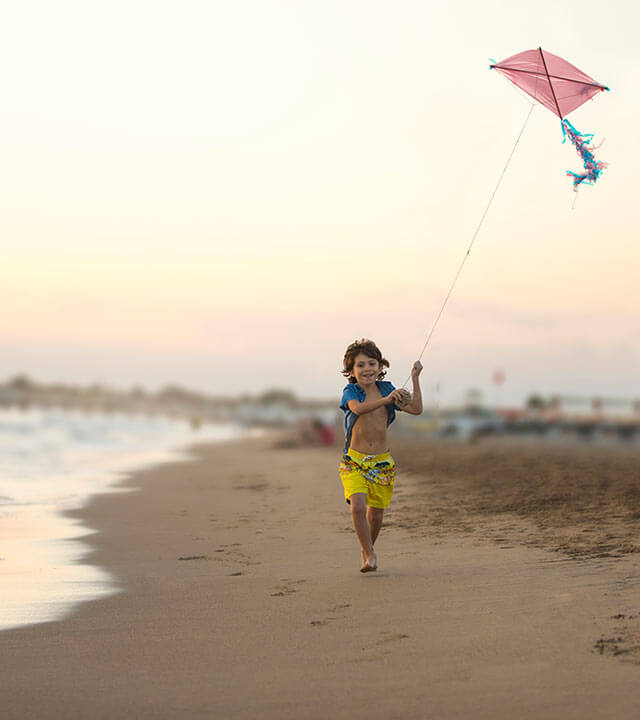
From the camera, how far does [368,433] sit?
6.30 meters

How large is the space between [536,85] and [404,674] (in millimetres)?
4787

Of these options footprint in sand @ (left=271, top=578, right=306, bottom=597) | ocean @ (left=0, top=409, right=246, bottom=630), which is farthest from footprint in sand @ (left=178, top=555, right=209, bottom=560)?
footprint in sand @ (left=271, top=578, right=306, bottom=597)

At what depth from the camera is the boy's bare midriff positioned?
20.7ft

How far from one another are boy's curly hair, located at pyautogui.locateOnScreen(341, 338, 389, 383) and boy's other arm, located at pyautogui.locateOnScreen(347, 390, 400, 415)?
0.85 ft

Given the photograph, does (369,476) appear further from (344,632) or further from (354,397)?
(344,632)

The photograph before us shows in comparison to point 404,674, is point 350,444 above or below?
above

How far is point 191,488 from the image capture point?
14070mm

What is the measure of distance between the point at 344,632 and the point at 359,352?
86.8 inches

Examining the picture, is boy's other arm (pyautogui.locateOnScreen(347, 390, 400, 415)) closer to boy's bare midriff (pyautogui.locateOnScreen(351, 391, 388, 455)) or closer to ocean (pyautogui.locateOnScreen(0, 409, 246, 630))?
boy's bare midriff (pyautogui.locateOnScreen(351, 391, 388, 455))

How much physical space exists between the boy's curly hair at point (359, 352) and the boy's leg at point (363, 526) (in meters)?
0.82

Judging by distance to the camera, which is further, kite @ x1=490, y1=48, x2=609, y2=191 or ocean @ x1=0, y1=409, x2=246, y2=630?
kite @ x1=490, y1=48, x2=609, y2=191

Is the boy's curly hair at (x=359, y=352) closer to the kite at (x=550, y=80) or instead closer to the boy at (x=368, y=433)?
the boy at (x=368, y=433)

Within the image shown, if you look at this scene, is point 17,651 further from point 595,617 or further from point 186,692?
point 595,617

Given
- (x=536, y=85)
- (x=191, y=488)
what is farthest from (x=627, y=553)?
(x=191, y=488)
